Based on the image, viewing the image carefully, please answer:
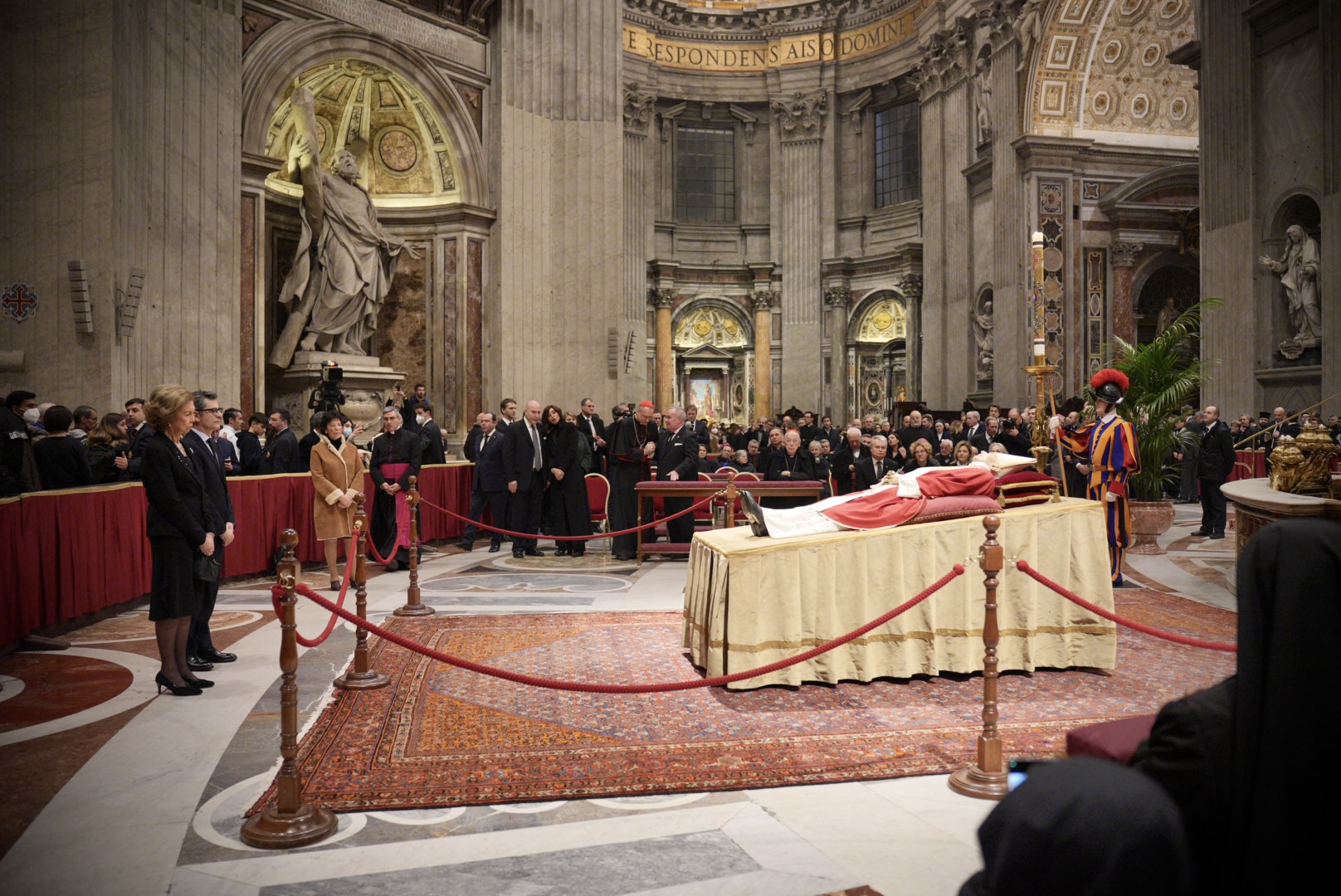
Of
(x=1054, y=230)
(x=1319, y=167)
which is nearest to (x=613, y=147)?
(x=1054, y=230)

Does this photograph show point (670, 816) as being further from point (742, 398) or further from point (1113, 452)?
point (742, 398)

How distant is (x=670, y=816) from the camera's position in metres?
4.02

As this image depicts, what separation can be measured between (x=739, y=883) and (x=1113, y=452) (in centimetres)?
679

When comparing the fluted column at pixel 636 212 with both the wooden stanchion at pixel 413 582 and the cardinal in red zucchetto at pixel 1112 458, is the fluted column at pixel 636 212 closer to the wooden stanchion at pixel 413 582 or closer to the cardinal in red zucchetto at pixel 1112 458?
the cardinal in red zucchetto at pixel 1112 458

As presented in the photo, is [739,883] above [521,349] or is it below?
below

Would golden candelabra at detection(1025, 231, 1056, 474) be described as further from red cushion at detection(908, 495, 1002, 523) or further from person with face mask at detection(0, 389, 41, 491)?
person with face mask at detection(0, 389, 41, 491)

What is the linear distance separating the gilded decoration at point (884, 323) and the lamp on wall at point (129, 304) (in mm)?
20243

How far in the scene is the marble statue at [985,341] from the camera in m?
21.7

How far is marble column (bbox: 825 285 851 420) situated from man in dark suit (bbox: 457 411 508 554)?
54.8ft

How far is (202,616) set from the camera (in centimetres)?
638

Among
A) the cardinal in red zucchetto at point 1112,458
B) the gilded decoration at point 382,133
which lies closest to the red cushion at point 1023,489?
the cardinal in red zucchetto at point 1112,458

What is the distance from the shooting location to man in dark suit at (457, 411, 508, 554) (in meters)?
12.4

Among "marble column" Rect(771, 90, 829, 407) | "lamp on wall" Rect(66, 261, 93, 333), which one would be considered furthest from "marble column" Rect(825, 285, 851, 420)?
"lamp on wall" Rect(66, 261, 93, 333)

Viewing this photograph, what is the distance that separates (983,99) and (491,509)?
15.0 meters
